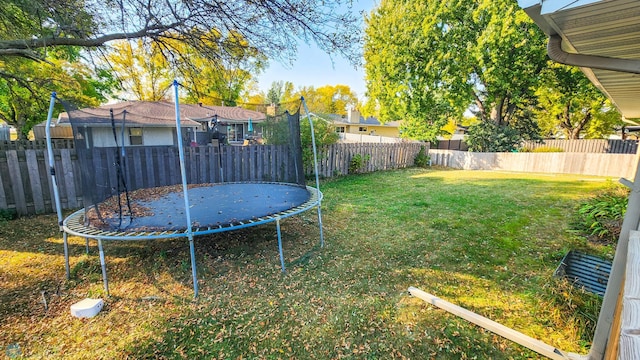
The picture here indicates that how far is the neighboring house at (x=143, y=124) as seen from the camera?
12.3ft

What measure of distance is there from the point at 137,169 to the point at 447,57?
11446mm

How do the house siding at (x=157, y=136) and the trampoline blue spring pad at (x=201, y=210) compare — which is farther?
the house siding at (x=157, y=136)

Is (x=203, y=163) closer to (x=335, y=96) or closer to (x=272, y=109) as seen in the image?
(x=272, y=109)

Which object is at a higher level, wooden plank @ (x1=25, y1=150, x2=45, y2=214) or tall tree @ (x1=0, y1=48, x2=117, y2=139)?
tall tree @ (x1=0, y1=48, x2=117, y2=139)

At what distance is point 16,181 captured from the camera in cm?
434

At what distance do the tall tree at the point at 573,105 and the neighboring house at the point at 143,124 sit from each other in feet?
40.7

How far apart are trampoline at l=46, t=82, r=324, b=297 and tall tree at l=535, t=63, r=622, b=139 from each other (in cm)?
1240

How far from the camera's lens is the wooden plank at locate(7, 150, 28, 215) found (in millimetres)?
4277

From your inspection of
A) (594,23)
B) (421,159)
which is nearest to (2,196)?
(594,23)

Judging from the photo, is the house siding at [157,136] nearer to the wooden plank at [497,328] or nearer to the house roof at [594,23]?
the wooden plank at [497,328]

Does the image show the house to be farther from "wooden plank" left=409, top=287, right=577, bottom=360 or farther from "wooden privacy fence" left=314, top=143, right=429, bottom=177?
"wooden privacy fence" left=314, top=143, right=429, bottom=177

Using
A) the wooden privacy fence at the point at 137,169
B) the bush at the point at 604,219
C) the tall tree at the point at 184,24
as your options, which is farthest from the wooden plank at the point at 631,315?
the wooden privacy fence at the point at 137,169

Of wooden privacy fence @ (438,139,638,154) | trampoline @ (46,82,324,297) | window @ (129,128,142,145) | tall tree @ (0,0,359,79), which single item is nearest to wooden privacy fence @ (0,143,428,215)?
trampoline @ (46,82,324,297)

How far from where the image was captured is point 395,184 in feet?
24.7
